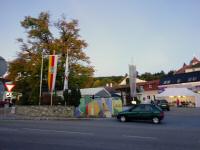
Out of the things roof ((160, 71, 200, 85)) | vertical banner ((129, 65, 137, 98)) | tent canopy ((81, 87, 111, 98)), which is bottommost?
tent canopy ((81, 87, 111, 98))

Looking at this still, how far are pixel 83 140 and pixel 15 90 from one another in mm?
34099

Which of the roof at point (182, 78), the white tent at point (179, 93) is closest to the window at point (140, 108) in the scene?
the white tent at point (179, 93)

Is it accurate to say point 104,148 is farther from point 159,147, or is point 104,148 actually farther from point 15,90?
point 15,90

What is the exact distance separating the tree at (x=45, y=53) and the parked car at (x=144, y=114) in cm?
1891

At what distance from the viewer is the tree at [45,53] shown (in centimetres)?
4281

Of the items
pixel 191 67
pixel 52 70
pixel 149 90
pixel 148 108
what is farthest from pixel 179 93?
pixel 191 67

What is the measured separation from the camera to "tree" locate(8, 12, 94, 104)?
1686 inches

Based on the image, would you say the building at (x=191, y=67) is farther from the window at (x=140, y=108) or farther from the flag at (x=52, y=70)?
the window at (x=140, y=108)

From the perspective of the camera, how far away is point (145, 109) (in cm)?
2523

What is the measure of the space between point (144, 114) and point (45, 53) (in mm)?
22667

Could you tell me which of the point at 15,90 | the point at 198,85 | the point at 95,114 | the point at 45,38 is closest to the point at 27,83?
the point at 15,90

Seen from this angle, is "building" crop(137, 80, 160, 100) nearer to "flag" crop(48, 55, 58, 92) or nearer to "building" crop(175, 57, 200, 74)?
"building" crop(175, 57, 200, 74)

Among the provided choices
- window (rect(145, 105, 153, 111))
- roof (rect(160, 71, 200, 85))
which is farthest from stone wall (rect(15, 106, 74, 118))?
roof (rect(160, 71, 200, 85))

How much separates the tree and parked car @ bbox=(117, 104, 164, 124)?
62.0 feet
